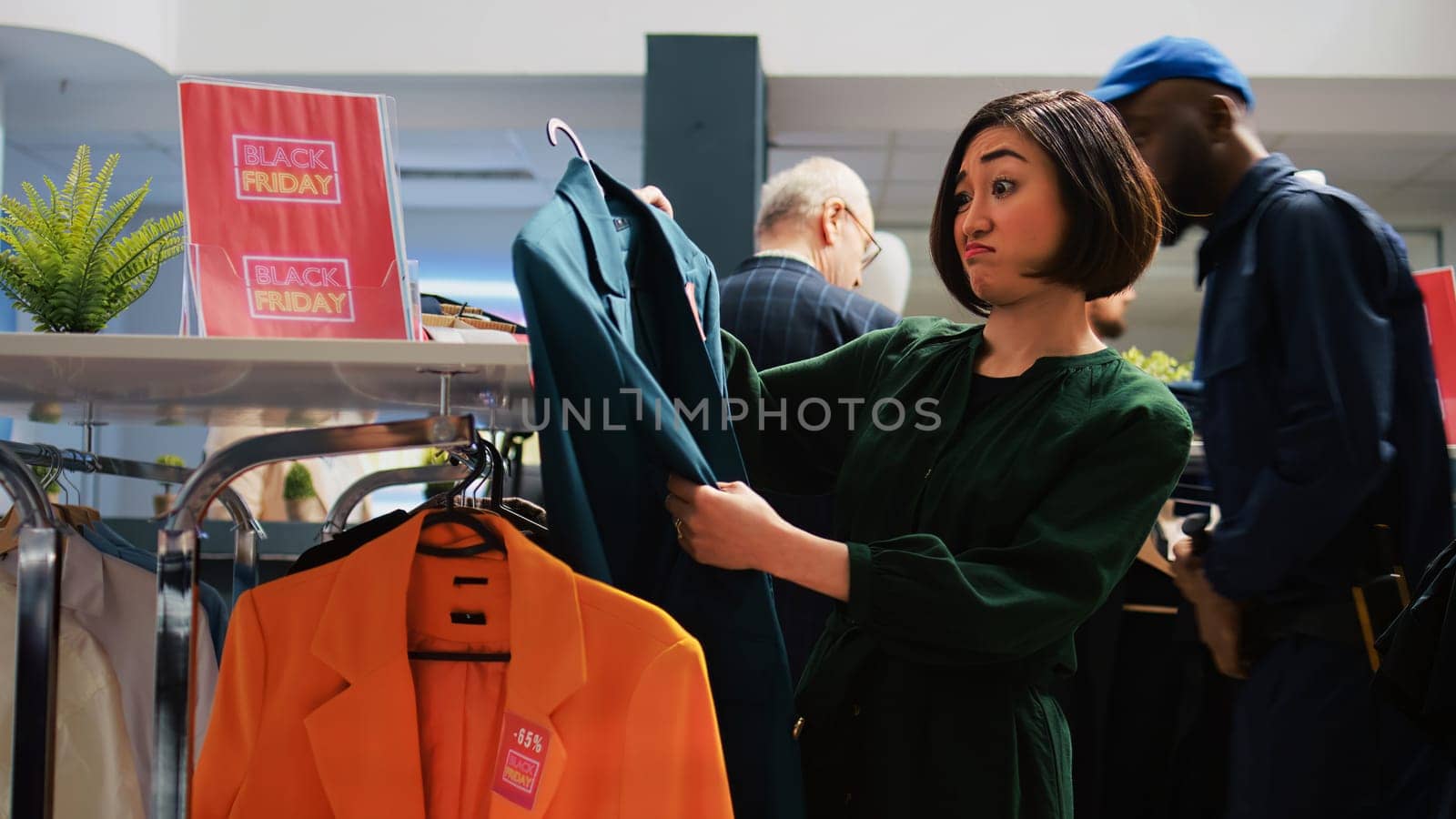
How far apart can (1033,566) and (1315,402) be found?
0.63m

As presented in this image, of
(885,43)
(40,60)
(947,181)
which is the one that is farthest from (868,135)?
(947,181)

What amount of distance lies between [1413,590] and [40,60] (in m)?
5.72

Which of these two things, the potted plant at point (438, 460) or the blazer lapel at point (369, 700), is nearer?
the blazer lapel at point (369, 700)

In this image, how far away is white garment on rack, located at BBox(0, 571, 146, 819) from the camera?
1.42 m

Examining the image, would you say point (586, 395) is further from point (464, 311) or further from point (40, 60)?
point (40, 60)

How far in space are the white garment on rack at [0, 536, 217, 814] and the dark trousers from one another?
1.44 m

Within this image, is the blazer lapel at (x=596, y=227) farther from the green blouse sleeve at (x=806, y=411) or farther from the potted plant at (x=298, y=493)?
the potted plant at (x=298, y=493)

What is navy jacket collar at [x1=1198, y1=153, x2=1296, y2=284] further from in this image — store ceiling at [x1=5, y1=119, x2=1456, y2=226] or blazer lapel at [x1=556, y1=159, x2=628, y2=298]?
store ceiling at [x1=5, y1=119, x2=1456, y2=226]

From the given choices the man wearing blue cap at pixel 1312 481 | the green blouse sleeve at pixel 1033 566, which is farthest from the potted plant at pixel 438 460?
the man wearing blue cap at pixel 1312 481

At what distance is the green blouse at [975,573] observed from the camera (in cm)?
122

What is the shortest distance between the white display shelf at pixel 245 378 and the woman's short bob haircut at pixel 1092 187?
64cm

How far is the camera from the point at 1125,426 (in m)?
1.29

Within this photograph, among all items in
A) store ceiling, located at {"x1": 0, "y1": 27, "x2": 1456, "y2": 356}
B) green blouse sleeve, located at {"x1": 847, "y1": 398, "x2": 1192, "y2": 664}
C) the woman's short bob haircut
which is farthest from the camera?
store ceiling, located at {"x1": 0, "y1": 27, "x2": 1456, "y2": 356}

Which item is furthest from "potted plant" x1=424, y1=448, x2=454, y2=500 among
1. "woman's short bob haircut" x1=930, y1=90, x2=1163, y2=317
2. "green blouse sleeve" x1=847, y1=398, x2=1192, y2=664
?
"woman's short bob haircut" x1=930, y1=90, x2=1163, y2=317
